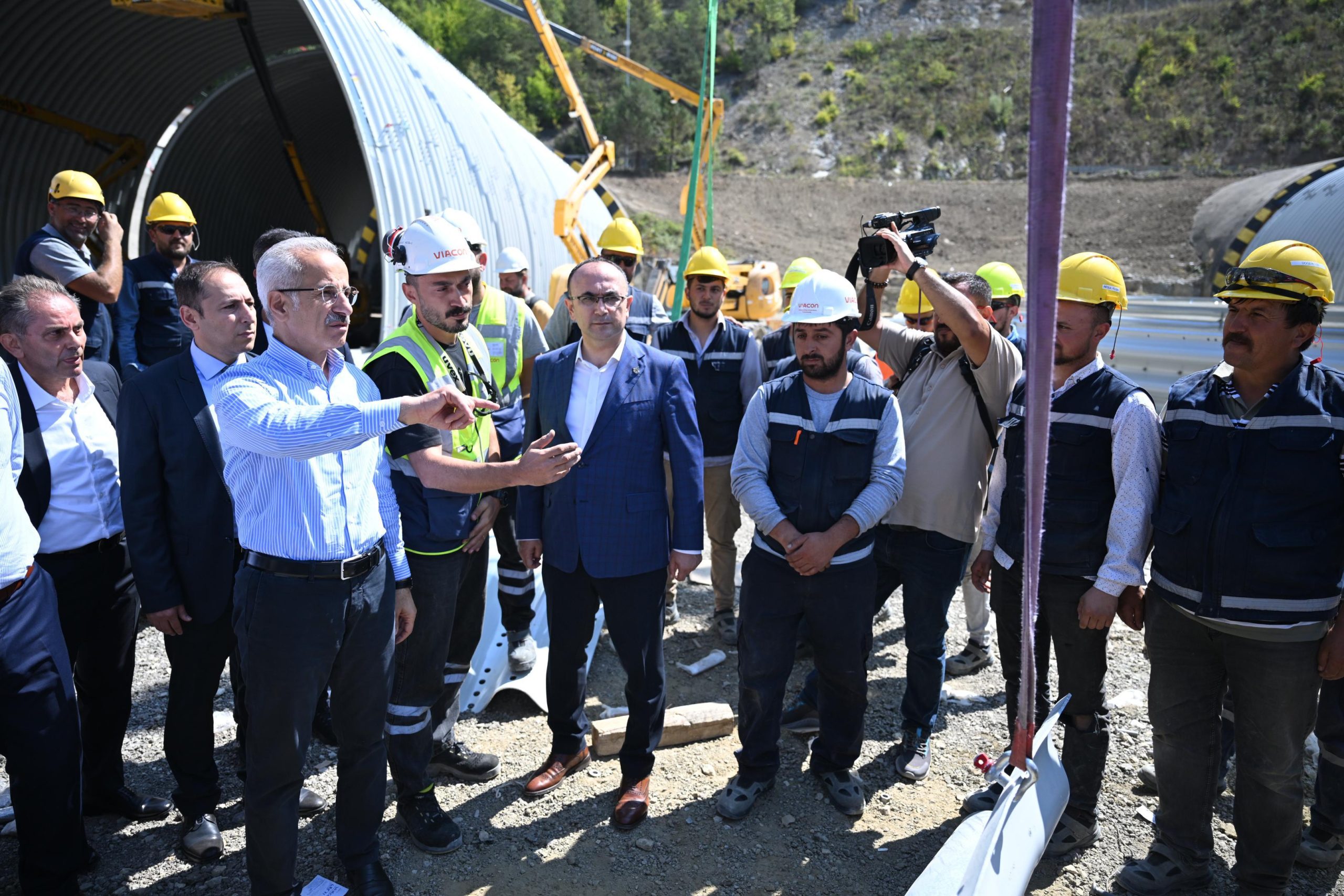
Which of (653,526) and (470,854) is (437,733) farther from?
(653,526)

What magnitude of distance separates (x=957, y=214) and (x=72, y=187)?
33.8m

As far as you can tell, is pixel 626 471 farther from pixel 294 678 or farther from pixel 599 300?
pixel 294 678

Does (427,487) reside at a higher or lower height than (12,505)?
lower

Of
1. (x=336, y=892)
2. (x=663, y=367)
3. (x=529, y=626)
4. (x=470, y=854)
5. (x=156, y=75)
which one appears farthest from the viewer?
(x=156, y=75)

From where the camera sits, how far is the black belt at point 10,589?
2631 mm

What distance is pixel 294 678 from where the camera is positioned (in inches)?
103

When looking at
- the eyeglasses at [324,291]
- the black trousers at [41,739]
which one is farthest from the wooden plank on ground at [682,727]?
the eyeglasses at [324,291]

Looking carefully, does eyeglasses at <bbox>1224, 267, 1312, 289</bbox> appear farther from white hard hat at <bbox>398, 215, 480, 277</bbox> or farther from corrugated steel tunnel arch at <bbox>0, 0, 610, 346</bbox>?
corrugated steel tunnel arch at <bbox>0, 0, 610, 346</bbox>

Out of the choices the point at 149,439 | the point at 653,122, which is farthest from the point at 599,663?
the point at 653,122

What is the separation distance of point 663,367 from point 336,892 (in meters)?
2.28

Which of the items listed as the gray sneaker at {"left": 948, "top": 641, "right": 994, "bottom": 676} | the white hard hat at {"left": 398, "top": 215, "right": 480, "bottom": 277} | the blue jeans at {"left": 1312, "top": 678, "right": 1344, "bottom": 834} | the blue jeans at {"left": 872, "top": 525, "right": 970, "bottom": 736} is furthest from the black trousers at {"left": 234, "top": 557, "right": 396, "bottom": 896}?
the blue jeans at {"left": 1312, "top": 678, "right": 1344, "bottom": 834}

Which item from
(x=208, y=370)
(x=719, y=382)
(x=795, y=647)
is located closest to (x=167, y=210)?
(x=208, y=370)

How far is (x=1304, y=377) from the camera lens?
2766 millimetres

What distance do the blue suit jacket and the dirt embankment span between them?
2607cm
